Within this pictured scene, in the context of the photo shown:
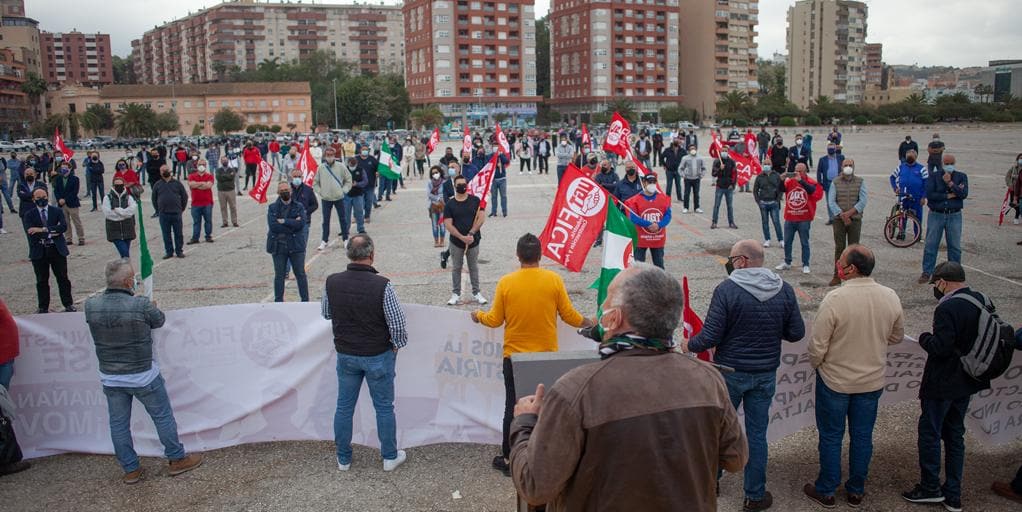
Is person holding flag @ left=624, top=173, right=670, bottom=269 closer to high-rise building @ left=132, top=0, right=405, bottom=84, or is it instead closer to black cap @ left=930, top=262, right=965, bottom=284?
black cap @ left=930, top=262, right=965, bottom=284

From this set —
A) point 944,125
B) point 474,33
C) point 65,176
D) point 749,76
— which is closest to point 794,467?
point 65,176

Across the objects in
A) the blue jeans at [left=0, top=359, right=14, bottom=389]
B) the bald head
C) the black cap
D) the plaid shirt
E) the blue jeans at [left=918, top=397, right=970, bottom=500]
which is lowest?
the blue jeans at [left=918, top=397, right=970, bottom=500]

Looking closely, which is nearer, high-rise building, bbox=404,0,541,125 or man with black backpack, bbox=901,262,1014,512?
man with black backpack, bbox=901,262,1014,512

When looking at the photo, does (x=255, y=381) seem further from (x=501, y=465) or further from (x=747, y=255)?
(x=747, y=255)

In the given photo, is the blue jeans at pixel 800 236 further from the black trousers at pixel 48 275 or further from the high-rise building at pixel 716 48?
the high-rise building at pixel 716 48

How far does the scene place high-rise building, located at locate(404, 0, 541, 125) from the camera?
364 feet

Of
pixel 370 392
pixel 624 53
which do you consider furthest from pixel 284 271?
pixel 624 53

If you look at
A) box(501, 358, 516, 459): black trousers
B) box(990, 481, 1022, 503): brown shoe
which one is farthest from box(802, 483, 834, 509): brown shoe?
box(501, 358, 516, 459): black trousers

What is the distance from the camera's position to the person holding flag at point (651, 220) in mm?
11367

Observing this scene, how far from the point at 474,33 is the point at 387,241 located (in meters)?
101

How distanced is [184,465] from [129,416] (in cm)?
61

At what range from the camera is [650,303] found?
2.64 meters

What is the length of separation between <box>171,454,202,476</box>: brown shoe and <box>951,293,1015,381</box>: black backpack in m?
5.98

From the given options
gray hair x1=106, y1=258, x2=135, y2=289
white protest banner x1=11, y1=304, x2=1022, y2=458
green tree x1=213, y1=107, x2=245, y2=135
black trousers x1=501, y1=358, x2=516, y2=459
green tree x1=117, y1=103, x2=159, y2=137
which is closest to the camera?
black trousers x1=501, y1=358, x2=516, y2=459
